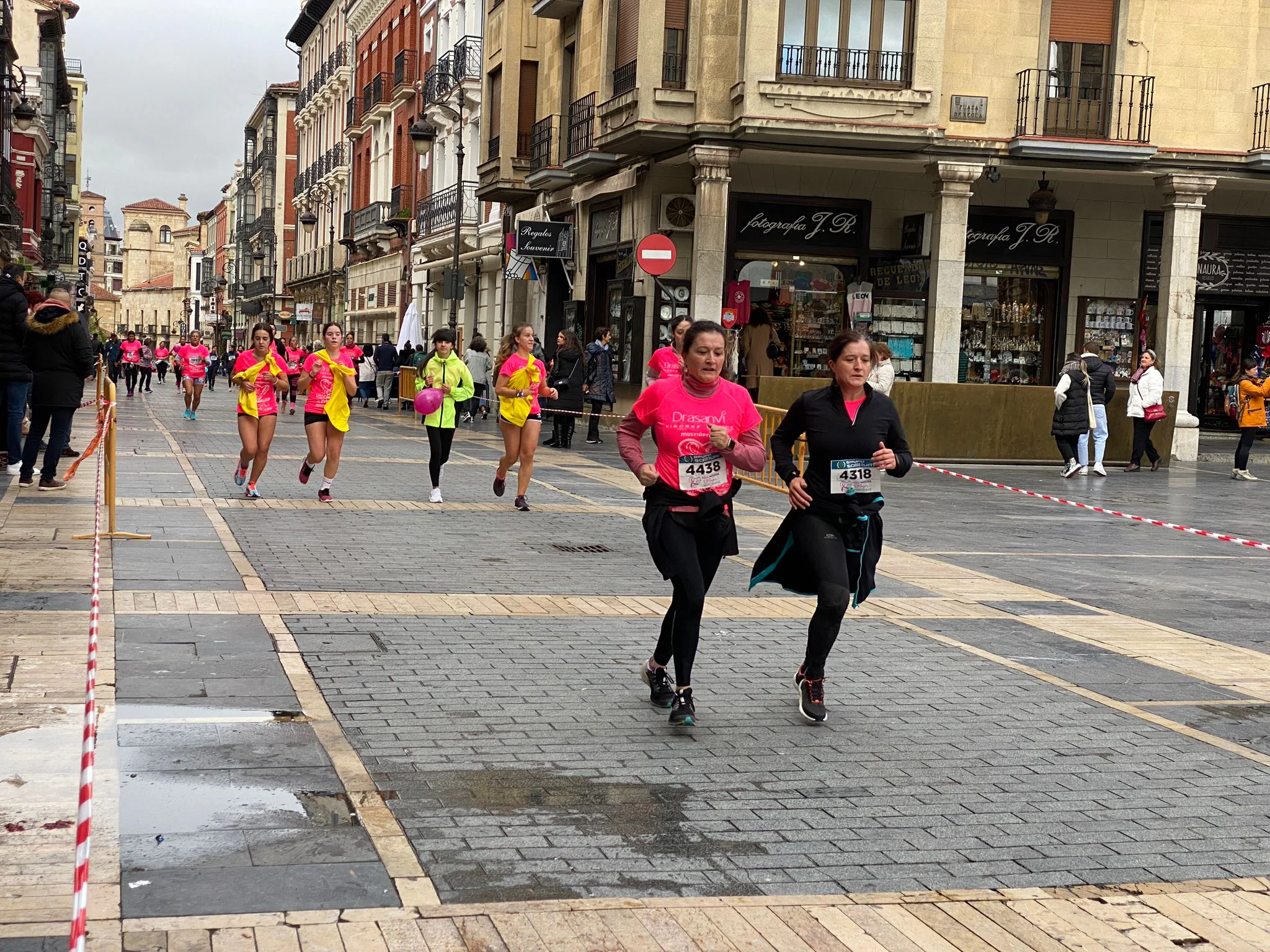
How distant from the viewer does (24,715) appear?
5992 mm

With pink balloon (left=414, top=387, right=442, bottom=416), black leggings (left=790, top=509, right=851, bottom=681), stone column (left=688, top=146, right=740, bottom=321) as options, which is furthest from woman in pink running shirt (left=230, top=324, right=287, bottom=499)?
stone column (left=688, top=146, right=740, bottom=321)

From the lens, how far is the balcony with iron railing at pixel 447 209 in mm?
39844

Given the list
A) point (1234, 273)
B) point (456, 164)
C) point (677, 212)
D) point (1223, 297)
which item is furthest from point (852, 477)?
point (456, 164)

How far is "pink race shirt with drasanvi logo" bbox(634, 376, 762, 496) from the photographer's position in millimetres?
6555

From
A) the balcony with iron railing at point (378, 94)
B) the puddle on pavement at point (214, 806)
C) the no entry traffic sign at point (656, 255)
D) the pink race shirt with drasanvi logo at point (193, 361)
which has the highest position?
the balcony with iron railing at point (378, 94)

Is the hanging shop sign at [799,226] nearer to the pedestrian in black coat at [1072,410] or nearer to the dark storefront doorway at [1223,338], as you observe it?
the pedestrian in black coat at [1072,410]

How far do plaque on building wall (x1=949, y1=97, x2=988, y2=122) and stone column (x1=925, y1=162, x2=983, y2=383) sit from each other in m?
0.75

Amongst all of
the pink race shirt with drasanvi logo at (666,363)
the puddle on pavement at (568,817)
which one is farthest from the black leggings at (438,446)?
the puddle on pavement at (568,817)

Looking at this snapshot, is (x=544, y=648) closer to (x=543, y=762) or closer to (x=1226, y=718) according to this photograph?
(x=543, y=762)

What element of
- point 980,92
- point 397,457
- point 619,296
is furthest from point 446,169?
point 397,457

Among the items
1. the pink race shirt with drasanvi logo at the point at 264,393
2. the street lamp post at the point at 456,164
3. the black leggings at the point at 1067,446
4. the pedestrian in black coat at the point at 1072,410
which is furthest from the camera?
the street lamp post at the point at 456,164

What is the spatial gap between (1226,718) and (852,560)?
1.84m

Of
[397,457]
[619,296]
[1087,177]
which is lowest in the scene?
[397,457]

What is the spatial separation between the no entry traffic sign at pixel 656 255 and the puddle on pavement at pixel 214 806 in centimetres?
1713
